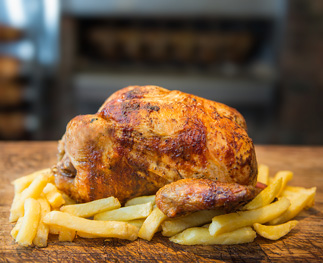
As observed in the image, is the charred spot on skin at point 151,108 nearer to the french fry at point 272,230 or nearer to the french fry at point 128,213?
the french fry at point 128,213

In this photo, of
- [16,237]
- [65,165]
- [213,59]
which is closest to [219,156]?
[65,165]

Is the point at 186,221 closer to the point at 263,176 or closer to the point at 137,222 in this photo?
the point at 137,222

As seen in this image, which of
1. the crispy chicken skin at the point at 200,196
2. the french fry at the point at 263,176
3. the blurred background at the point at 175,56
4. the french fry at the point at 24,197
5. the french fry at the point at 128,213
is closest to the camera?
the crispy chicken skin at the point at 200,196

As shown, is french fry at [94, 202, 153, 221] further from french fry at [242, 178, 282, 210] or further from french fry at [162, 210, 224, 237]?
french fry at [242, 178, 282, 210]

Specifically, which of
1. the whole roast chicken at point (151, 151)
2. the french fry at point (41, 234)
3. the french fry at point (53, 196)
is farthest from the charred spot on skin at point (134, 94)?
the french fry at point (41, 234)

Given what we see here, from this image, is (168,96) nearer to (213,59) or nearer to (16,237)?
(16,237)

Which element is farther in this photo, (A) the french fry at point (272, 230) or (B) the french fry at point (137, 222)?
(B) the french fry at point (137, 222)
